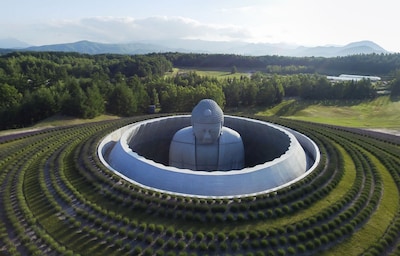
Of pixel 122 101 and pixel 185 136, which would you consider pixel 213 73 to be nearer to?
pixel 122 101

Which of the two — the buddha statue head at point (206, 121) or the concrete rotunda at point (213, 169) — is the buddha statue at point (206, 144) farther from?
the concrete rotunda at point (213, 169)

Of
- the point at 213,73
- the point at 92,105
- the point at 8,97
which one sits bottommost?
the point at 92,105

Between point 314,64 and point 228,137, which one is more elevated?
point 314,64

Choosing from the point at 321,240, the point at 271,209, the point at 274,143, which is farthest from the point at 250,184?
the point at 274,143

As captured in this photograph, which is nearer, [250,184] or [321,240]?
[321,240]

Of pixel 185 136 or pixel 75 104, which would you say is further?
pixel 75 104

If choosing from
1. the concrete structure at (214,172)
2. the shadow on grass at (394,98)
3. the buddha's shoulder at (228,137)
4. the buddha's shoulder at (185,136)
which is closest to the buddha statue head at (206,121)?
the buddha's shoulder at (185,136)

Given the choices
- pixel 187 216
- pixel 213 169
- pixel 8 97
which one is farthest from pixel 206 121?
pixel 8 97

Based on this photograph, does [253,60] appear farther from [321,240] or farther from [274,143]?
[321,240]
